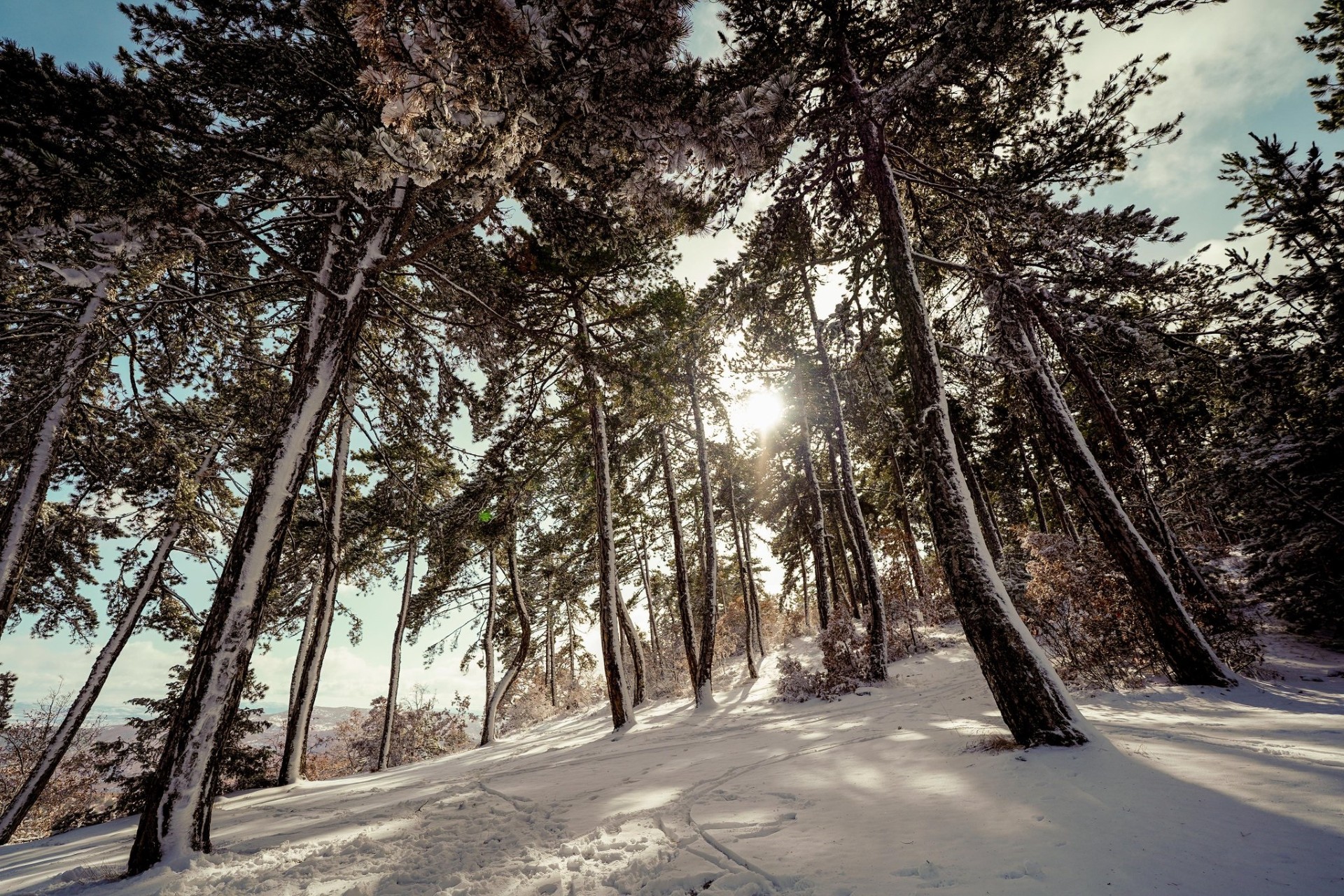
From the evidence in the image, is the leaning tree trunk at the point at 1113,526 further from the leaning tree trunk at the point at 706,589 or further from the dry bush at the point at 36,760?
the dry bush at the point at 36,760

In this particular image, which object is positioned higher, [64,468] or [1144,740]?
[64,468]

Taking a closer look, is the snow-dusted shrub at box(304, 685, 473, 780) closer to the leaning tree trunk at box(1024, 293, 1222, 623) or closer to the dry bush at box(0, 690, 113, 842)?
the dry bush at box(0, 690, 113, 842)

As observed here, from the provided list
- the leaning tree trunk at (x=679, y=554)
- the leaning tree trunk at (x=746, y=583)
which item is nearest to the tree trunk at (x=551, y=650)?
the leaning tree trunk at (x=746, y=583)

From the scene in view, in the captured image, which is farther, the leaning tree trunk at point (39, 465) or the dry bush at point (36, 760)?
the dry bush at point (36, 760)

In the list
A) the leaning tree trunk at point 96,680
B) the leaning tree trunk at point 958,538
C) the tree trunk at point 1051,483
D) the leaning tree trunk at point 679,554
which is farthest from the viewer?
the tree trunk at point 1051,483

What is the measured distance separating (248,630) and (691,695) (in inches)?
550

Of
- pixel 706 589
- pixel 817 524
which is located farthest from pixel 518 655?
pixel 817 524

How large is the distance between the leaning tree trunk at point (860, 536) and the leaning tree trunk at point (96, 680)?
43.2 ft

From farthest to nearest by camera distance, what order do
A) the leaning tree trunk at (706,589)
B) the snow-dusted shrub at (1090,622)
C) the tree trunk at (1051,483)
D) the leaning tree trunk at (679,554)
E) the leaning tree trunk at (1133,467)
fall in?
the tree trunk at (1051,483) → the leaning tree trunk at (679,554) → the leaning tree trunk at (706,589) → the leaning tree trunk at (1133,467) → the snow-dusted shrub at (1090,622)

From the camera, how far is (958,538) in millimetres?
4727

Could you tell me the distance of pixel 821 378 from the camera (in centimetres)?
1262

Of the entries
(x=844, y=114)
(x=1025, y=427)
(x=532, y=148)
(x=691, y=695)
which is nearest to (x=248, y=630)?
(x=532, y=148)

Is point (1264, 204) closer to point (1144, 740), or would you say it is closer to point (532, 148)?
point (1144, 740)

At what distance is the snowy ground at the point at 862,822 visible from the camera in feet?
7.22
